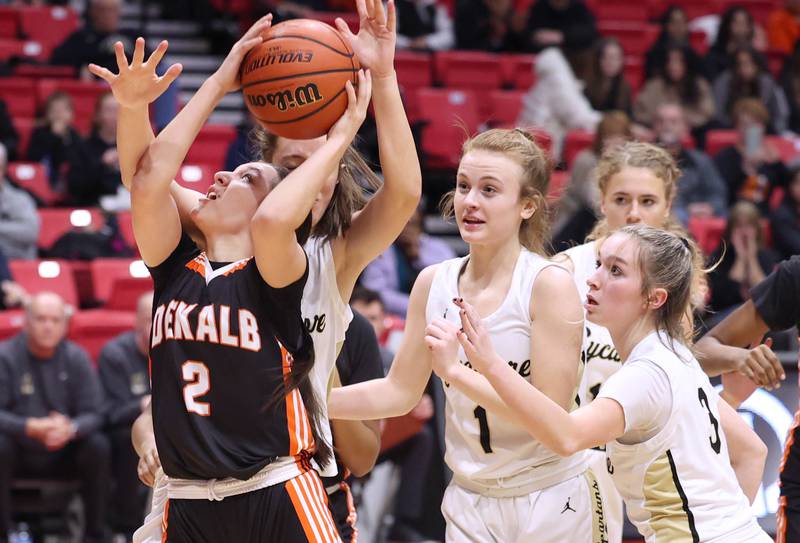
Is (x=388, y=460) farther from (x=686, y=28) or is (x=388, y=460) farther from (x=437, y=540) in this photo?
(x=686, y=28)

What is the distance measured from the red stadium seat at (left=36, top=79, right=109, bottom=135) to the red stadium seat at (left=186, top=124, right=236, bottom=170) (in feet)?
3.24

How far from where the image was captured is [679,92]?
462 inches

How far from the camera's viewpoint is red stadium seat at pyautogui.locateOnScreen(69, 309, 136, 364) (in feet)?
25.2

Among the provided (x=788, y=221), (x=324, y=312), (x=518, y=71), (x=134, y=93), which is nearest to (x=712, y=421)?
(x=324, y=312)

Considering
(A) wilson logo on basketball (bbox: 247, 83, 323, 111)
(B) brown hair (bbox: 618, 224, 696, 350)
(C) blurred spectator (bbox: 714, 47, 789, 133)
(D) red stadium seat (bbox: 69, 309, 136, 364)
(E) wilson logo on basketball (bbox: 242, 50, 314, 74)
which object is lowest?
(D) red stadium seat (bbox: 69, 309, 136, 364)

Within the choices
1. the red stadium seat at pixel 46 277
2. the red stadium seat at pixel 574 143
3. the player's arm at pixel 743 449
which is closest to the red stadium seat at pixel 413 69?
the red stadium seat at pixel 574 143

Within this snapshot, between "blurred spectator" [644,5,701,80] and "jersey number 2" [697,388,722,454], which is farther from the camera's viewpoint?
"blurred spectator" [644,5,701,80]

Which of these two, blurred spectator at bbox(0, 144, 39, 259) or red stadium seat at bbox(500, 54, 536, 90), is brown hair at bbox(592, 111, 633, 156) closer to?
red stadium seat at bbox(500, 54, 536, 90)

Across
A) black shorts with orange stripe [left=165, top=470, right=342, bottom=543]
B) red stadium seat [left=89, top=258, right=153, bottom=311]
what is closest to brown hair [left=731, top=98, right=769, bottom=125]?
red stadium seat [left=89, top=258, right=153, bottom=311]

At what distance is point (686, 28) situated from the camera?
1260 centimetres

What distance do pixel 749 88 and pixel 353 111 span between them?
9541 mm

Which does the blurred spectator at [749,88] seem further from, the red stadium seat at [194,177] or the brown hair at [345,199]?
the brown hair at [345,199]

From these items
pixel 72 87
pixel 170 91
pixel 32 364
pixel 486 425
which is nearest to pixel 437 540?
pixel 32 364

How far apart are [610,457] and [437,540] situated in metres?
3.37
